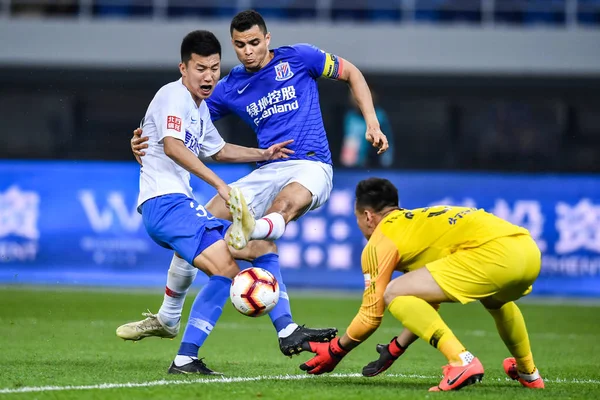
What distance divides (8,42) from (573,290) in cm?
1133

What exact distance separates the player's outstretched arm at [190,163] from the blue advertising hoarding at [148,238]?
7.72 m

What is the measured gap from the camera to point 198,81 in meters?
6.48

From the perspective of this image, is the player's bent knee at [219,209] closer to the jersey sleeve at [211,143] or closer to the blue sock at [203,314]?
the jersey sleeve at [211,143]

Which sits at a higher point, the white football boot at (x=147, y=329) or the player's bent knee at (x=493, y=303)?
the player's bent knee at (x=493, y=303)

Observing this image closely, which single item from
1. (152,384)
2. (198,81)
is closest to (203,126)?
(198,81)

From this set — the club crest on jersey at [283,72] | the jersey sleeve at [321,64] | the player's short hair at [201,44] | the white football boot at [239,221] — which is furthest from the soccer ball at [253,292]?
the jersey sleeve at [321,64]

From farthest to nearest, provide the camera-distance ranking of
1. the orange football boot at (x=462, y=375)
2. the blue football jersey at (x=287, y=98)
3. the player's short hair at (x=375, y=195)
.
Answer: the blue football jersey at (x=287, y=98), the player's short hair at (x=375, y=195), the orange football boot at (x=462, y=375)

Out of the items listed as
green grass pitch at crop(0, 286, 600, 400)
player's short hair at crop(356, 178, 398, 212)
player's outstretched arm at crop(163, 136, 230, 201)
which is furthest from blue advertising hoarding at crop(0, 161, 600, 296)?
player's short hair at crop(356, 178, 398, 212)

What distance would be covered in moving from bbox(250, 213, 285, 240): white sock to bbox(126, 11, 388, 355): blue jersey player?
0.15 metres

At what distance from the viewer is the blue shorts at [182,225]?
6191mm

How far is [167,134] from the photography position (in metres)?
6.26

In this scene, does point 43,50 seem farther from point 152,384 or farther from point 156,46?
point 152,384

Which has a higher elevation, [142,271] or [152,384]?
[152,384]

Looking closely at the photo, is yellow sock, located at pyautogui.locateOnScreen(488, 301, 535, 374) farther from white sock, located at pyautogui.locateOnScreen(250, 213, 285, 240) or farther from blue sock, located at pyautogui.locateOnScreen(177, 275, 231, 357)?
blue sock, located at pyautogui.locateOnScreen(177, 275, 231, 357)
